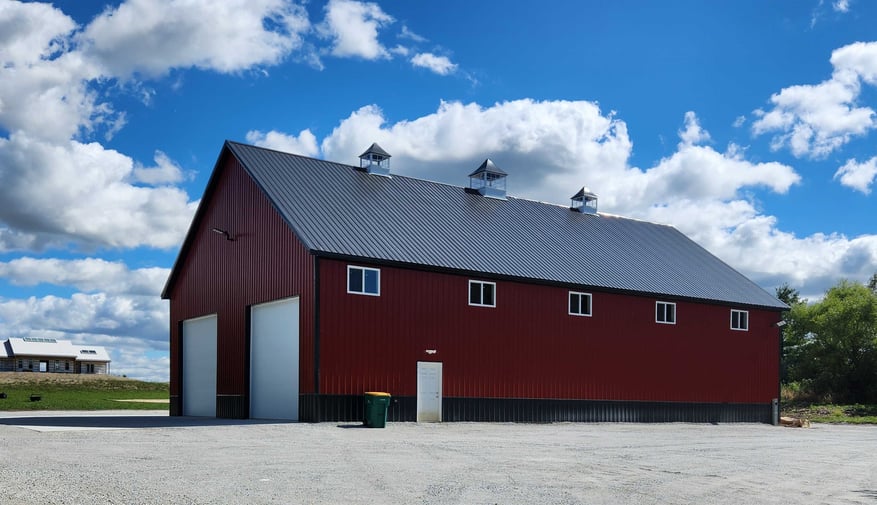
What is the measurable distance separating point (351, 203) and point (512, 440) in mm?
12354

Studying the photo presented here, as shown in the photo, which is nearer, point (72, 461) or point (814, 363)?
point (72, 461)

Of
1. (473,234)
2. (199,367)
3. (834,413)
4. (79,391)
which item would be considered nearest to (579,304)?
(473,234)

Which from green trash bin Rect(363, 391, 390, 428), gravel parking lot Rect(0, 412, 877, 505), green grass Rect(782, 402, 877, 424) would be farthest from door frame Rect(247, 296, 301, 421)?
green grass Rect(782, 402, 877, 424)

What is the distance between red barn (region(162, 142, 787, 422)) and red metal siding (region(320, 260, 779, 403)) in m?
0.06

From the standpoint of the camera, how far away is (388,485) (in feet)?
42.7

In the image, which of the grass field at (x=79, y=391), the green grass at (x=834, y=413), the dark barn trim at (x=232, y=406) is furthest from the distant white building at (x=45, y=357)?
the green grass at (x=834, y=413)

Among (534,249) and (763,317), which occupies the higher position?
(534,249)

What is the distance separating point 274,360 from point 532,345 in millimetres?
9092

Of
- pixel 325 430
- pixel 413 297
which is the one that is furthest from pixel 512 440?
pixel 413 297

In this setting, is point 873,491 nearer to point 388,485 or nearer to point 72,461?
point 388,485

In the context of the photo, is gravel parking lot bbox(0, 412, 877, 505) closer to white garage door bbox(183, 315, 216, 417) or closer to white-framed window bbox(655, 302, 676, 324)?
white garage door bbox(183, 315, 216, 417)

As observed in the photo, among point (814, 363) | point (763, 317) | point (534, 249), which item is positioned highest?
point (534, 249)

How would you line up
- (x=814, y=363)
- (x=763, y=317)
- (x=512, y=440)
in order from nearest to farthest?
(x=512, y=440)
(x=763, y=317)
(x=814, y=363)

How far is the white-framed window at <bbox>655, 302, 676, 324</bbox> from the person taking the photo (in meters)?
36.1
